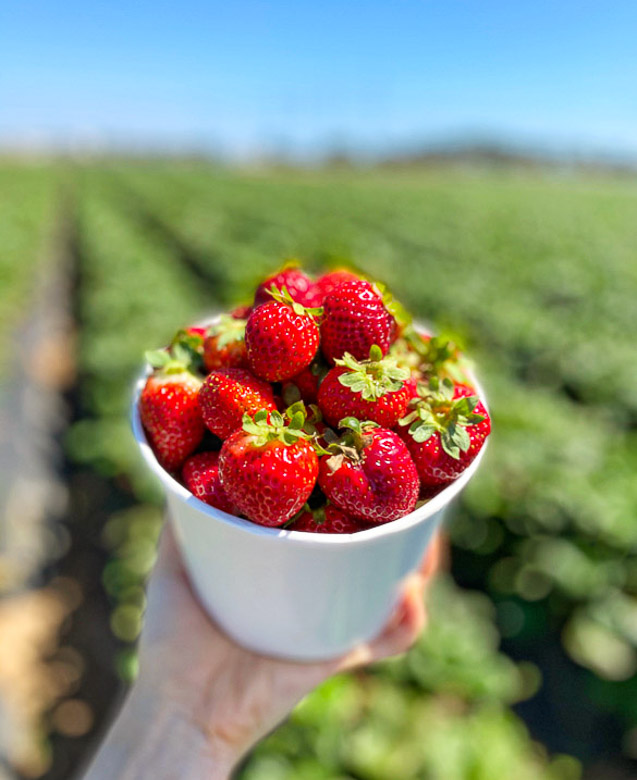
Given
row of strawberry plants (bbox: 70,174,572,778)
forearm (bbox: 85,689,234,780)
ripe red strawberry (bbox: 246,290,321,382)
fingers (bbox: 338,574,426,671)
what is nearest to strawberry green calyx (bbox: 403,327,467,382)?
ripe red strawberry (bbox: 246,290,321,382)

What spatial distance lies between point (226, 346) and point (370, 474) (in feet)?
1.08

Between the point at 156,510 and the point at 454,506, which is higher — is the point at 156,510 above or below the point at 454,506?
below

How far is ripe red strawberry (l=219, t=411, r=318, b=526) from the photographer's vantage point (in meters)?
0.75

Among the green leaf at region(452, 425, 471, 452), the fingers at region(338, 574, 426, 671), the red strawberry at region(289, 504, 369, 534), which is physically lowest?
the fingers at region(338, 574, 426, 671)

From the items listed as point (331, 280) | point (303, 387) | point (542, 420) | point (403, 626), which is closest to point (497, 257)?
point (542, 420)

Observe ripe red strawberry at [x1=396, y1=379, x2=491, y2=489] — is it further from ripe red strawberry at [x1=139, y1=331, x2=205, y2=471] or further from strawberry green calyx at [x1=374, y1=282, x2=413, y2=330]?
ripe red strawberry at [x1=139, y1=331, x2=205, y2=471]

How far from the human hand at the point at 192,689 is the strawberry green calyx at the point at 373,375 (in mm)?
660

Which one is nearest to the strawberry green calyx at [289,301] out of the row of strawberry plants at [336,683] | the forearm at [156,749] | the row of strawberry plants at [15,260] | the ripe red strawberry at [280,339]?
the ripe red strawberry at [280,339]

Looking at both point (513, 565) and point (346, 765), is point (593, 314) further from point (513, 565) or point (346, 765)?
point (346, 765)

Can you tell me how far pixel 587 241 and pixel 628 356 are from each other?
31.9ft

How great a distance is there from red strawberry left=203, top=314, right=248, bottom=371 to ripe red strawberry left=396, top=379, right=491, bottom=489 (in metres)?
0.28

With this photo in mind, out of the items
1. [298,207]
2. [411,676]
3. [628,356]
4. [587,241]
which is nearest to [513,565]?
[411,676]

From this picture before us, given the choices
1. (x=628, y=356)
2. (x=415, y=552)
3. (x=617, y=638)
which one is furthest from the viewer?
(x=628, y=356)

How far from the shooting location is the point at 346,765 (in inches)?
65.2
